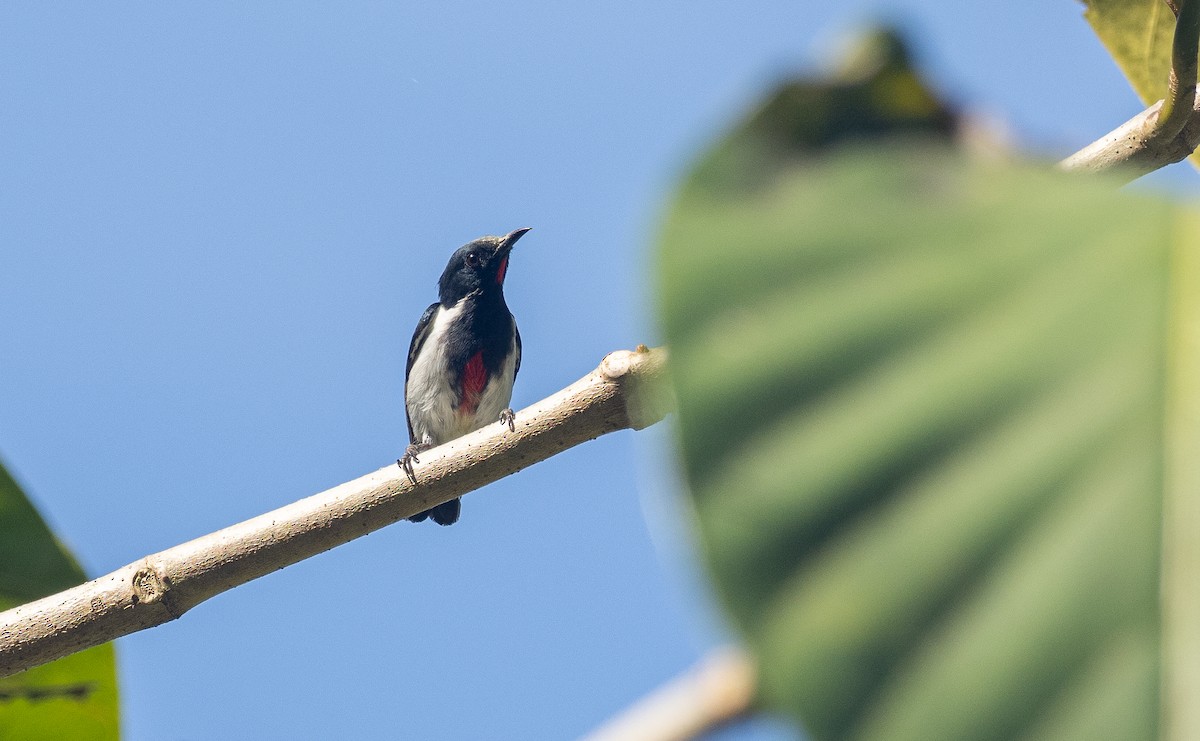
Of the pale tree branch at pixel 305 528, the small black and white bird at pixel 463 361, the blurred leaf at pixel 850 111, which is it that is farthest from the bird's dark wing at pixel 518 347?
the blurred leaf at pixel 850 111

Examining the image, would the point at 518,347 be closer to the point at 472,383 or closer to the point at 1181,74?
the point at 472,383

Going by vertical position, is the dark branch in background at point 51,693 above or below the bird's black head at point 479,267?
below

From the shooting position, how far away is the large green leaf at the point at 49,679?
2584mm

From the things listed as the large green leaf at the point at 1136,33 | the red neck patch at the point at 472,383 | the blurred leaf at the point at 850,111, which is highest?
the red neck patch at the point at 472,383

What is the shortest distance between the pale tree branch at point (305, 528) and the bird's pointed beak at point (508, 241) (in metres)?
5.88

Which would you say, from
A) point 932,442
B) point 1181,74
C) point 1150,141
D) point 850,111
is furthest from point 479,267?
point 932,442

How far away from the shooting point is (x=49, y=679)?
111 inches

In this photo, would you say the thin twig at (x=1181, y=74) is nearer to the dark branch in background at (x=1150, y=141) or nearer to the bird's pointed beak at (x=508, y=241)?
the dark branch in background at (x=1150, y=141)

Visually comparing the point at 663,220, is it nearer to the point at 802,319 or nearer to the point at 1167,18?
the point at 802,319

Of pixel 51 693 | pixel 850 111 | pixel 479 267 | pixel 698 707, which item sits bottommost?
pixel 698 707

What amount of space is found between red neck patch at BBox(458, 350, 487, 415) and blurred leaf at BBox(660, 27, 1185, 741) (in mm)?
7379

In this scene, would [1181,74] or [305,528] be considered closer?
[1181,74]

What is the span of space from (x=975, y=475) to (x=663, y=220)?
0.69 feet

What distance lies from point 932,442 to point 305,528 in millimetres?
2328
